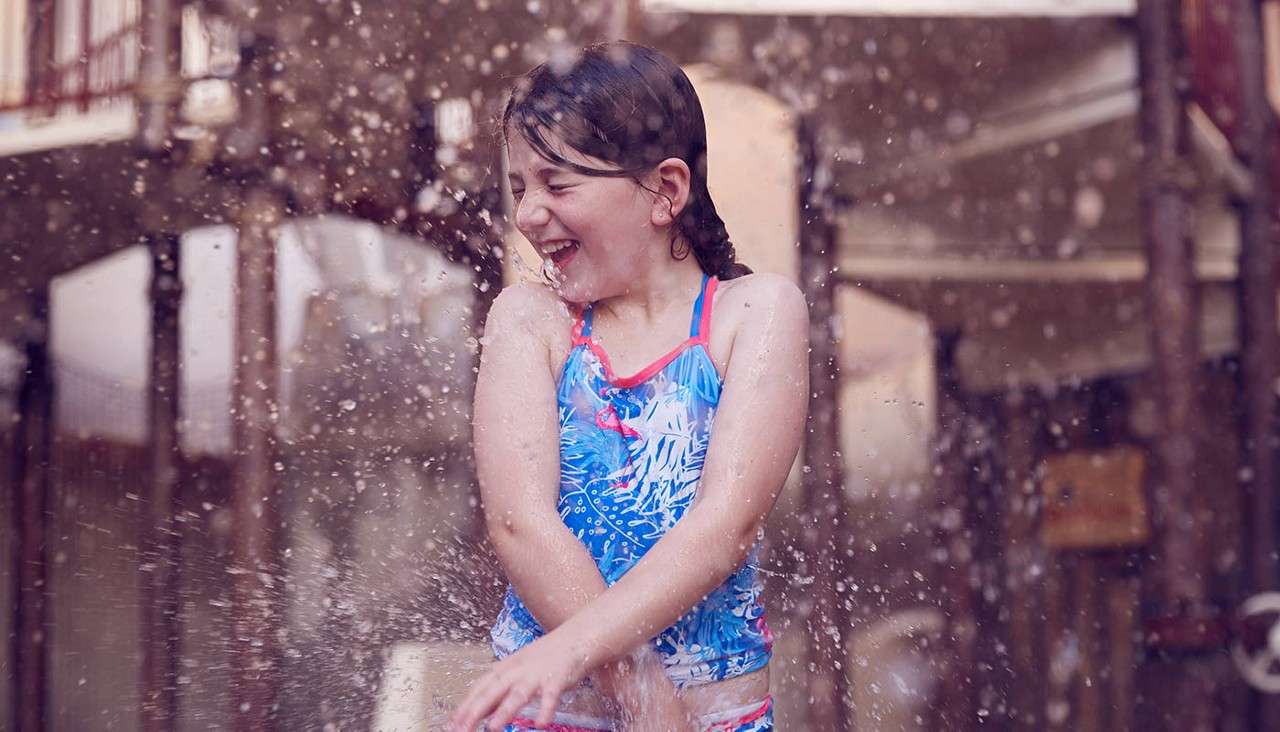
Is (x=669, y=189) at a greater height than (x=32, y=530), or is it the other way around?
(x=669, y=189)

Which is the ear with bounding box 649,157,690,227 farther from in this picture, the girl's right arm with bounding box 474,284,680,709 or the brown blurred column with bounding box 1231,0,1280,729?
the brown blurred column with bounding box 1231,0,1280,729

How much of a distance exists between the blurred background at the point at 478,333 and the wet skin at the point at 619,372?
1830 millimetres

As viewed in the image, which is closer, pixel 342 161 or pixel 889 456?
pixel 342 161

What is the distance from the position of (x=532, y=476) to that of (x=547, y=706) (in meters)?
0.34

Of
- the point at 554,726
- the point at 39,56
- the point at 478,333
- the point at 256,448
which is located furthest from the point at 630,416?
the point at 39,56

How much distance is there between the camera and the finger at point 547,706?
1335 millimetres

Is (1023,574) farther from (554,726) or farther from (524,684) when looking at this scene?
(524,684)

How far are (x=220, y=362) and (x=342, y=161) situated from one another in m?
0.77

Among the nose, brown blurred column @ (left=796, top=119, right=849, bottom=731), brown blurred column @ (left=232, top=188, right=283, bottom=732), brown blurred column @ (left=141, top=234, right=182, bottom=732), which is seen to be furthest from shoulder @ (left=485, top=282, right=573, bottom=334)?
brown blurred column @ (left=796, top=119, right=849, bottom=731)

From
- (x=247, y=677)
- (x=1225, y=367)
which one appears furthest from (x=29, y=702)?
(x=1225, y=367)

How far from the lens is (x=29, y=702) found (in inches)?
167

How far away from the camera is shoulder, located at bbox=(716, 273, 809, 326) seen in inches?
67.6

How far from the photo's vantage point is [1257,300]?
480cm

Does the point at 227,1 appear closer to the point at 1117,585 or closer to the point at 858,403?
the point at 858,403
